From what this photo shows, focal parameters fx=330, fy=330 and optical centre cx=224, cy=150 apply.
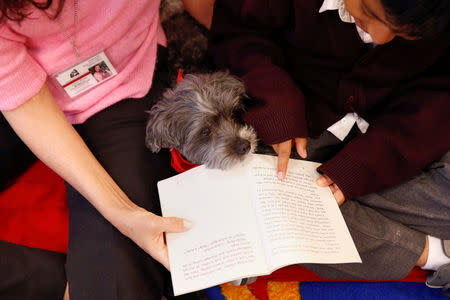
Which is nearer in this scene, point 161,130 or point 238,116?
point 161,130

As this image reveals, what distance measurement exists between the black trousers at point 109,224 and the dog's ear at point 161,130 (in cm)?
11

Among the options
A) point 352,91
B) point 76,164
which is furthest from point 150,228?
point 352,91

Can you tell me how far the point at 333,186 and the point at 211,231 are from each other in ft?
1.69

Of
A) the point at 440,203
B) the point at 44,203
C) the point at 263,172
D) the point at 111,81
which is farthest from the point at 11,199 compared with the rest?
the point at 440,203

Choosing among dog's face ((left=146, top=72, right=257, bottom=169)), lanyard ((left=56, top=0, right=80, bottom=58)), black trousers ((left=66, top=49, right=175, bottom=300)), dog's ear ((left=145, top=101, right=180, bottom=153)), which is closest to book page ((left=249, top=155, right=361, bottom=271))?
dog's face ((left=146, top=72, right=257, bottom=169))

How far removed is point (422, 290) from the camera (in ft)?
4.63

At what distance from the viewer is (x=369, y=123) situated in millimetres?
1392

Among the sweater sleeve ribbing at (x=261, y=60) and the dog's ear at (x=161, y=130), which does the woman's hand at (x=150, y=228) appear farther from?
the sweater sleeve ribbing at (x=261, y=60)

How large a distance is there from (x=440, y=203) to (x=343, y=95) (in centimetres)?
56

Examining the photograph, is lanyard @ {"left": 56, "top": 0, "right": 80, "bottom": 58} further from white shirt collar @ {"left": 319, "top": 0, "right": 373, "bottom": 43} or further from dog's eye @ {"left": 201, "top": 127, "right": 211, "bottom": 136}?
white shirt collar @ {"left": 319, "top": 0, "right": 373, "bottom": 43}

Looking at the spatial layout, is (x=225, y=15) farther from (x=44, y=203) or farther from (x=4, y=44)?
(x=44, y=203)

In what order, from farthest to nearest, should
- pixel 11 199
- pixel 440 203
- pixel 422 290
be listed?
1. pixel 11 199
2. pixel 422 290
3. pixel 440 203

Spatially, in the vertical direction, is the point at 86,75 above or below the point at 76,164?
above

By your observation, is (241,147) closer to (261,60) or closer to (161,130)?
(161,130)
